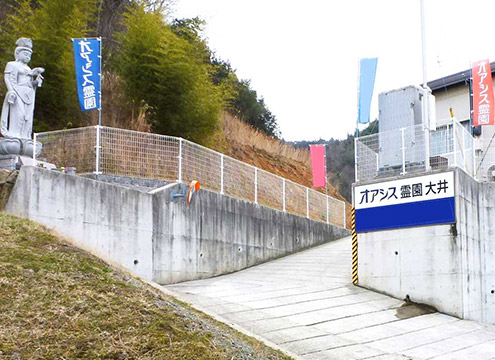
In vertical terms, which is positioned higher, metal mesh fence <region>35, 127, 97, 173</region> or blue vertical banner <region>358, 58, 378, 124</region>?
blue vertical banner <region>358, 58, 378, 124</region>

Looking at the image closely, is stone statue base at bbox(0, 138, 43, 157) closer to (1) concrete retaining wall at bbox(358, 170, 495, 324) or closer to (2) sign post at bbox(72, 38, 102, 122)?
(2) sign post at bbox(72, 38, 102, 122)

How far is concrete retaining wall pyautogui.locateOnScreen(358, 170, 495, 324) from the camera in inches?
497

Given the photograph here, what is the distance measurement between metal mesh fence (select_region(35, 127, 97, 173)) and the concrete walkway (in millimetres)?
3679

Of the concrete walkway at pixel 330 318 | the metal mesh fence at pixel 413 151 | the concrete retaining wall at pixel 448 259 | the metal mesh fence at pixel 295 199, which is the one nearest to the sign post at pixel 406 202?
the concrete retaining wall at pixel 448 259

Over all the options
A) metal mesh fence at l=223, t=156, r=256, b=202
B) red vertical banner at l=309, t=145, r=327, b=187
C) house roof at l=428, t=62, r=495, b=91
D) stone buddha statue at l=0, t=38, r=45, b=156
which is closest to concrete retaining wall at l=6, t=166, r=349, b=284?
metal mesh fence at l=223, t=156, r=256, b=202

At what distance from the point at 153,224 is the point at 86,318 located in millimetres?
6837

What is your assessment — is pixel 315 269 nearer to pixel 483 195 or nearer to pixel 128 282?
pixel 483 195

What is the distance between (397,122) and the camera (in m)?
14.7

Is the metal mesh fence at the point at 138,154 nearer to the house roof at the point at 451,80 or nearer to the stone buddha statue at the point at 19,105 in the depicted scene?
the stone buddha statue at the point at 19,105

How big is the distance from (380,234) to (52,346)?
31.9 feet

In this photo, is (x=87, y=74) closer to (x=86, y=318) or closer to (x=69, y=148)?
(x=69, y=148)

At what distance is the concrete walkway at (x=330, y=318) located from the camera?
9.30 meters

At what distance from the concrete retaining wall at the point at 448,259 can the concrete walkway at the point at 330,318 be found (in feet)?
1.42

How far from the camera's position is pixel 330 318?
10945 millimetres
